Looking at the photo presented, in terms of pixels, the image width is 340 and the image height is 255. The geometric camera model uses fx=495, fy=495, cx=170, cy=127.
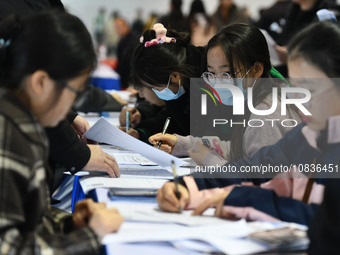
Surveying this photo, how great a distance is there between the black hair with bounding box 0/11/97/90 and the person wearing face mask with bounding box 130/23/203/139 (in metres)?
1.02

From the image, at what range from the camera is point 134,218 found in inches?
42.5

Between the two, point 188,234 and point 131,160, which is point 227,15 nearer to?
point 131,160

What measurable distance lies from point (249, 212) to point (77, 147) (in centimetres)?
60

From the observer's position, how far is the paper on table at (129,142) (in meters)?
1.55

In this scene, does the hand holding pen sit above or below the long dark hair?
below

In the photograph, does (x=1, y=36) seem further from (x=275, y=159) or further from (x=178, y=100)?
(x=178, y=100)

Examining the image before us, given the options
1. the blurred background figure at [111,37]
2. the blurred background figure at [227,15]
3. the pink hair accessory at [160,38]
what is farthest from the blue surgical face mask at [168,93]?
the blurred background figure at [111,37]

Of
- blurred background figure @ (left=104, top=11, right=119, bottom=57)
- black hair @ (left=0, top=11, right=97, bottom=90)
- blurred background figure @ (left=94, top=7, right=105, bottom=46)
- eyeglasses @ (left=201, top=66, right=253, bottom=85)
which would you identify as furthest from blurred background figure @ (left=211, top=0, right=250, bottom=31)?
blurred background figure @ (left=94, top=7, right=105, bottom=46)

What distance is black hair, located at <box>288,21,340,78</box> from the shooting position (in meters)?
1.04

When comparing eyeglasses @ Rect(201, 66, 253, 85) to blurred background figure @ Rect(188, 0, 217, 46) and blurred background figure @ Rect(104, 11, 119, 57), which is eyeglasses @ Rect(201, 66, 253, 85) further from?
blurred background figure @ Rect(104, 11, 119, 57)

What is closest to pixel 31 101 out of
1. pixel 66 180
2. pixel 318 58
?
pixel 318 58

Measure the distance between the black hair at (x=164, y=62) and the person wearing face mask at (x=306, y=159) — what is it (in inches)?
34.5

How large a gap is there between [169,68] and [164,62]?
32 millimetres

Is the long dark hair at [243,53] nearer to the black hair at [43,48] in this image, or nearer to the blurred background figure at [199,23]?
the black hair at [43,48]
